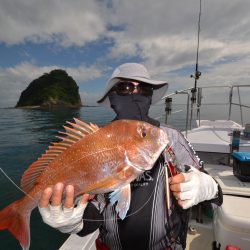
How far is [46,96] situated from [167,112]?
338 feet

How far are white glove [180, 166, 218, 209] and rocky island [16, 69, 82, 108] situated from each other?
331 ft

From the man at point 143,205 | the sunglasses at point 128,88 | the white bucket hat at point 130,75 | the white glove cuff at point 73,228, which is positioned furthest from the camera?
the sunglasses at point 128,88

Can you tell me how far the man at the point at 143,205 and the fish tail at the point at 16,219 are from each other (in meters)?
0.15

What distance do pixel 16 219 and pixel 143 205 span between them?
1.19m

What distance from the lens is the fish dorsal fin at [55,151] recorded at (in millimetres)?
1936

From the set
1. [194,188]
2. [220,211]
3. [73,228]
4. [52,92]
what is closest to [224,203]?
[220,211]

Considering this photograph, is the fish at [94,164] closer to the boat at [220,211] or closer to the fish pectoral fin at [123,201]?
the fish pectoral fin at [123,201]

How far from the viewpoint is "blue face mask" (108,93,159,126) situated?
2416mm

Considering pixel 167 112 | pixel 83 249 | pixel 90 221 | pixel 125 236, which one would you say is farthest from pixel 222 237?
pixel 167 112

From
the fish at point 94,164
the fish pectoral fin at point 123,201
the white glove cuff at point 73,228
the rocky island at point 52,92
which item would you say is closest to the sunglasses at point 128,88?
the fish at point 94,164

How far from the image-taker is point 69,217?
200 centimetres

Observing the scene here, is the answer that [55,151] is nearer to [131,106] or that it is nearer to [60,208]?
[60,208]

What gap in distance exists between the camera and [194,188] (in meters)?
2.04

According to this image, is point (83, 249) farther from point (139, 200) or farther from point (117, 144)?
point (117, 144)
